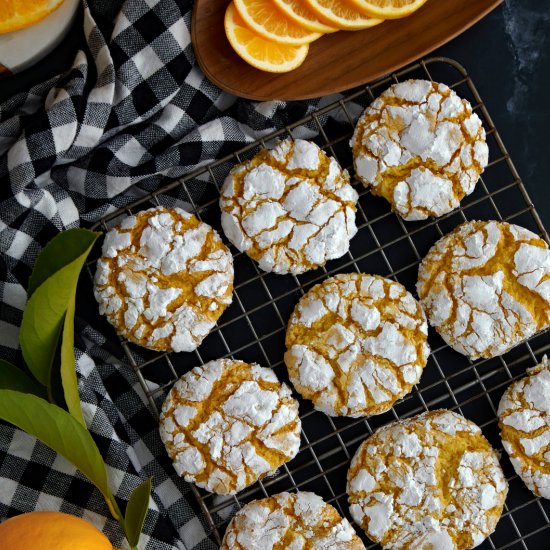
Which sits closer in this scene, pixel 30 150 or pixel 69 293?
pixel 69 293

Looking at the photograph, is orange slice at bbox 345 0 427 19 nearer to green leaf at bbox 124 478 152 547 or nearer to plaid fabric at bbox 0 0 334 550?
plaid fabric at bbox 0 0 334 550

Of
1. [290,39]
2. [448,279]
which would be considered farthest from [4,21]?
[448,279]

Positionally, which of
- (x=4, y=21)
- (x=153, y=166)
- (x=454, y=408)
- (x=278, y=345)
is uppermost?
(x=4, y=21)

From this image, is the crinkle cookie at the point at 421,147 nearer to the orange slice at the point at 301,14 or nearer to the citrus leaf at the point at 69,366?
the orange slice at the point at 301,14

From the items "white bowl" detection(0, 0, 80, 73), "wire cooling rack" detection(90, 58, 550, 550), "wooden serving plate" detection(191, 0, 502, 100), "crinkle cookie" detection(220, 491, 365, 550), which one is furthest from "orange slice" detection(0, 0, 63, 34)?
"crinkle cookie" detection(220, 491, 365, 550)

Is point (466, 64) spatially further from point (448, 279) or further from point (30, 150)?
point (30, 150)

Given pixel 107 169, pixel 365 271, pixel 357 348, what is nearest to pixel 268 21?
pixel 107 169
